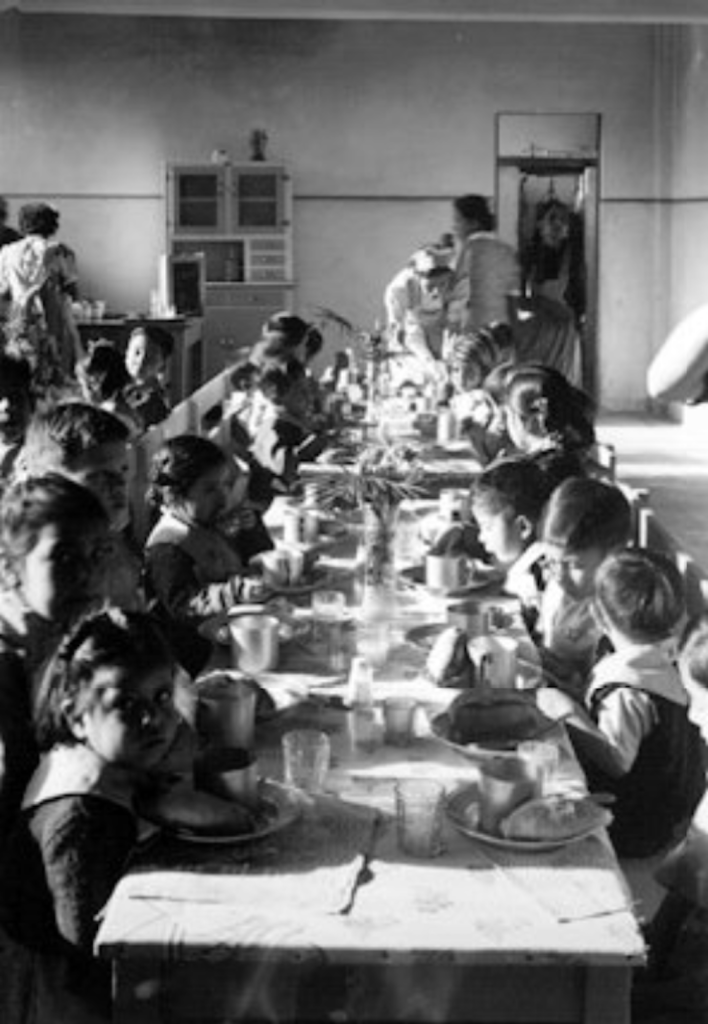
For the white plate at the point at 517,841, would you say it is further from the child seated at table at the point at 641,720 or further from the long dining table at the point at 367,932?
the child seated at table at the point at 641,720

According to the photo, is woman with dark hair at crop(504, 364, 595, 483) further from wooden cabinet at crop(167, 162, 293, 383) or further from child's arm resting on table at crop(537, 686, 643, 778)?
wooden cabinet at crop(167, 162, 293, 383)

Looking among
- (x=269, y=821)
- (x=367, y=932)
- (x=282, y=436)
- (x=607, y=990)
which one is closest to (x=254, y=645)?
(x=269, y=821)

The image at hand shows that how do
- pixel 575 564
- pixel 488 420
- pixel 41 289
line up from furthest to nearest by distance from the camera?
pixel 41 289 < pixel 488 420 < pixel 575 564

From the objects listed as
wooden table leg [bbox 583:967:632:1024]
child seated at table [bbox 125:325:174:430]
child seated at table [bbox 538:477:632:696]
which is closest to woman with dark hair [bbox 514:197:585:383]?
child seated at table [bbox 125:325:174:430]

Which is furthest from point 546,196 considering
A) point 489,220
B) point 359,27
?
point 489,220

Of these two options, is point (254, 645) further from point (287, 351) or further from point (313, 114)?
point (313, 114)

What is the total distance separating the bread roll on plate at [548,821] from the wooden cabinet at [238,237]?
10.8m

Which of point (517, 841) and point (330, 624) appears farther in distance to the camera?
point (330, 624)

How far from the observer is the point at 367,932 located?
187 cm

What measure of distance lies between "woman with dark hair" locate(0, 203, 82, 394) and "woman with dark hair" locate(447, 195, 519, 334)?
91.2 inches

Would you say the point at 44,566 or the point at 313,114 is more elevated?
the point at 313,114

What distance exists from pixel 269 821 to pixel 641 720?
34.3 inches

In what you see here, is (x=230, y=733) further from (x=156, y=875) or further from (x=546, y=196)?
(x=546, y=196)

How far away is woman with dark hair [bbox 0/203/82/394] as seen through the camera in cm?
883
